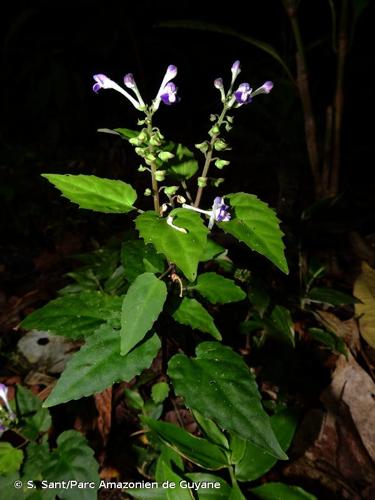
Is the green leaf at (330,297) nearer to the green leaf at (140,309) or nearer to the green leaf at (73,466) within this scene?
the green leaf at (140,309)

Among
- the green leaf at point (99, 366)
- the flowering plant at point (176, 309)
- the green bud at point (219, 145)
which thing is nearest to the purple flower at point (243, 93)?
the flowering plant at point (176, 309)

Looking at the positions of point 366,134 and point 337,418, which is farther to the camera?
point 366,134

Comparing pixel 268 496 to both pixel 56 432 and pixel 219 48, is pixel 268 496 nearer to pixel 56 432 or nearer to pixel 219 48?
pixel 56 432

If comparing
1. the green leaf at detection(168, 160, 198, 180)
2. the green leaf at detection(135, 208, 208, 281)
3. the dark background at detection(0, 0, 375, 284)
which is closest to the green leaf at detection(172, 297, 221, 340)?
Answer: the green leaf at detection(135, 208, 208, 281)

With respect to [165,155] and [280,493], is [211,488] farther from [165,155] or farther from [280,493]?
[165,155]

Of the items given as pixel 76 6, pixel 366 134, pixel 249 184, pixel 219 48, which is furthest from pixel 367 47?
pixel 76 6

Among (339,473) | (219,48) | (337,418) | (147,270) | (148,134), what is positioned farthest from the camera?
(219,48)
